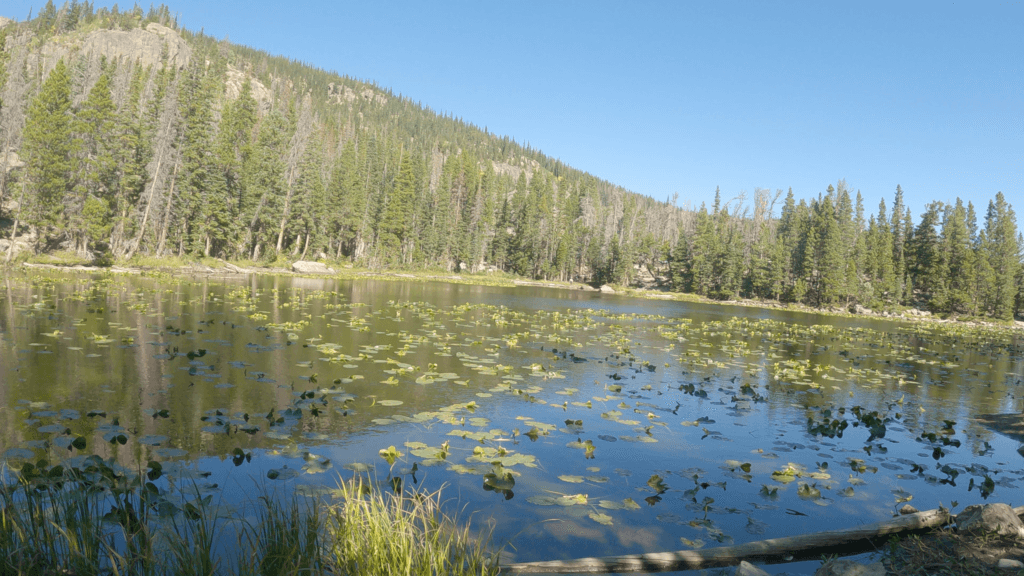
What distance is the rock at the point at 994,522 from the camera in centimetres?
461

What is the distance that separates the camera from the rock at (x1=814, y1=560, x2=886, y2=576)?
3.90 metres

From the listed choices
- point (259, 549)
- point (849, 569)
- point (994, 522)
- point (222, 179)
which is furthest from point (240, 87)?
point (994, 522)

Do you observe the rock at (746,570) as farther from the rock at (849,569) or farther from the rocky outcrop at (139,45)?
the rocky outcrop at (139,45)

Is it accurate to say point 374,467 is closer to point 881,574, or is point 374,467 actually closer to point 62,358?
point 881,574

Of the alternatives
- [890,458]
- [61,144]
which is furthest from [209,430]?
[61,144]

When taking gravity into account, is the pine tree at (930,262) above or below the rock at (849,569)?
above

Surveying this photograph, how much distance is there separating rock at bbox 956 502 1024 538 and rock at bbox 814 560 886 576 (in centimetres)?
152

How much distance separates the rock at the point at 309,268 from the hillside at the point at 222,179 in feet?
20.9

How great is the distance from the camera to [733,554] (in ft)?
14.1

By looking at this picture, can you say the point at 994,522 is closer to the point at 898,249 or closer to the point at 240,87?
the point at 898,249

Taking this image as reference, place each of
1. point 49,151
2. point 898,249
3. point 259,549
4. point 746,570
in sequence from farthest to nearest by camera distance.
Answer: point 898,249 < point 49,151 < point 746,570 < point 259,549

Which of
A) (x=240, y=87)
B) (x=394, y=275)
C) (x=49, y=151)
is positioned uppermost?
(x=240, y=87)

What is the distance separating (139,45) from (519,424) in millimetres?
157707

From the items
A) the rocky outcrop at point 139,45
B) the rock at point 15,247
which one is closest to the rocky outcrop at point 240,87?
the rocky outcrop at point 139,45
